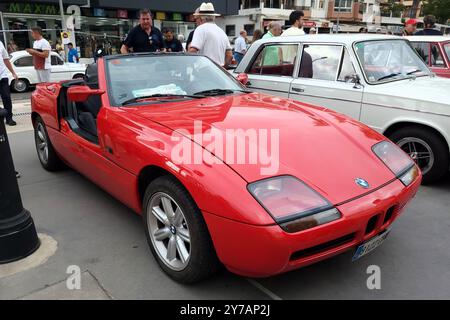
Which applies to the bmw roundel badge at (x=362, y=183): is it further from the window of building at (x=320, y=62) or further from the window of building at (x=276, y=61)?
the window of building at (x=276, y=61)

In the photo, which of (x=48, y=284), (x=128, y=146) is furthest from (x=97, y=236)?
(x=128, y=146)

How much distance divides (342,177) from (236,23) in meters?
42.0

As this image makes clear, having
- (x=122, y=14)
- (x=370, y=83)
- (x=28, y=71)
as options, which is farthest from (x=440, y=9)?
(x=370, y=83)

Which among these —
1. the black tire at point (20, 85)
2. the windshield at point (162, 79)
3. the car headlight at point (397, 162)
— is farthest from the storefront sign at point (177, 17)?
the car headlight at point (397, 162)

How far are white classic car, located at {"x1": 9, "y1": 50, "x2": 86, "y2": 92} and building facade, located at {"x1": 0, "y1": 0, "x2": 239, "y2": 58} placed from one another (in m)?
4.94

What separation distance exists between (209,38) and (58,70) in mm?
9149

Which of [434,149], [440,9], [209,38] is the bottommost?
[434,149]

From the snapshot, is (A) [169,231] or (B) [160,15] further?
(B) [160,15]

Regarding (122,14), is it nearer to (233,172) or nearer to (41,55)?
(41,55)

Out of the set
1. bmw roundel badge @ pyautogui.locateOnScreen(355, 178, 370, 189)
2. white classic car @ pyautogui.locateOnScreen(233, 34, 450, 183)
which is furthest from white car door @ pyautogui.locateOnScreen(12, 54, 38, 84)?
bmw roundel badge @ pyautogui.locateOnScreen(355, 178, 370, 189)

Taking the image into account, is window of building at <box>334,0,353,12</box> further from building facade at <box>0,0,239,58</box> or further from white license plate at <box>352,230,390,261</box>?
white license plate at <box>352,230,390,261</box>

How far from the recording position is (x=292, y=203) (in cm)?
202

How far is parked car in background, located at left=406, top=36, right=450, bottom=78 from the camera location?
6500 mm
